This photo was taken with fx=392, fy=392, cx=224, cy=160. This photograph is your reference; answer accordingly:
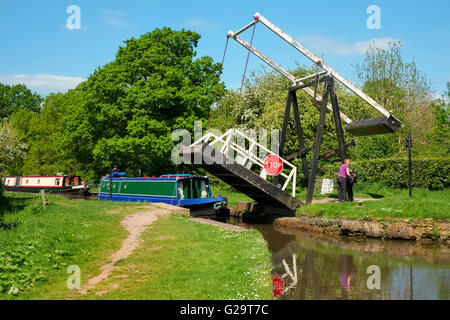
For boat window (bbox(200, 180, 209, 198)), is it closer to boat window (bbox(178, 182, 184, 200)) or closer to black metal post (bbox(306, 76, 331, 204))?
boat window (bbox(178, 182, 184, 200))

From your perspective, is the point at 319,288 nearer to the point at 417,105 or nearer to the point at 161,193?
the point at 161,193

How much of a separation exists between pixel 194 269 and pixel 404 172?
14.1 metres

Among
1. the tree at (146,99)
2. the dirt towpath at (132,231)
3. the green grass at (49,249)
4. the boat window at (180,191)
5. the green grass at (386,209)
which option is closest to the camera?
the green grass at (49,249)

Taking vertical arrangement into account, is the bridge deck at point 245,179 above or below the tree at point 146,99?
below

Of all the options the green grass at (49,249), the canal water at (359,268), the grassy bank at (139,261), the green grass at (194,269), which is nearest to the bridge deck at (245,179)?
the canal water at (359,268)

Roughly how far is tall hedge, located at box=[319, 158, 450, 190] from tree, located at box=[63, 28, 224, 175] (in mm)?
10872

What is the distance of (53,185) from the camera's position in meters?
34.3

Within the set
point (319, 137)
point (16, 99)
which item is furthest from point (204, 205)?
point (16, 99)

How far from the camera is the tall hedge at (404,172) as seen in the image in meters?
16.5

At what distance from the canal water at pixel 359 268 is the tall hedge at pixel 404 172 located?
7.21m

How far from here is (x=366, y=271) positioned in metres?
7.82

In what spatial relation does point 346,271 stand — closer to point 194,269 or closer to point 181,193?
point 194,269

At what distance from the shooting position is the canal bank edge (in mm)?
10469

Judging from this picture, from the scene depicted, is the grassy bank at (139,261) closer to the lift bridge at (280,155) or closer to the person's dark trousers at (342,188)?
the lift bridge at (280,155)
